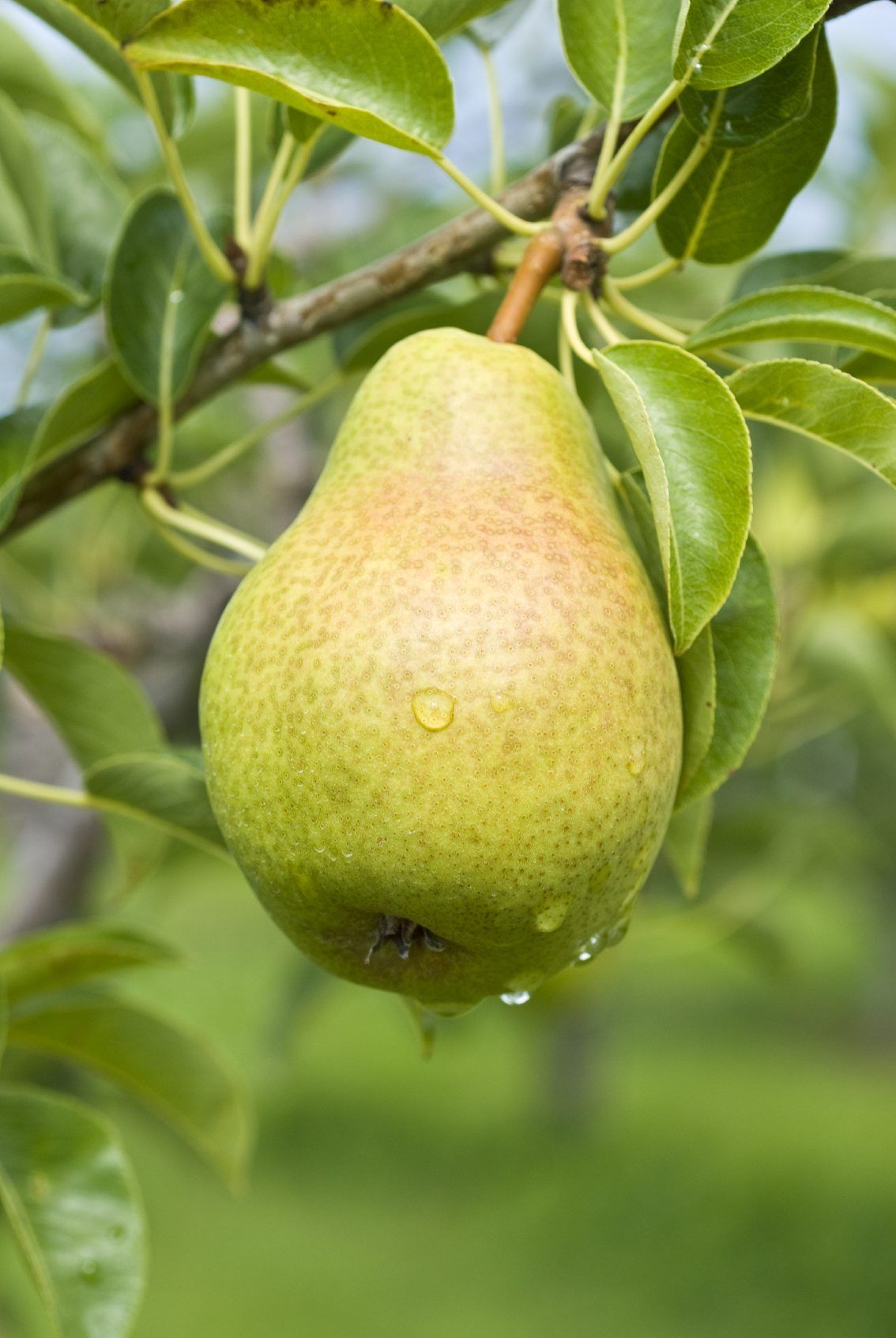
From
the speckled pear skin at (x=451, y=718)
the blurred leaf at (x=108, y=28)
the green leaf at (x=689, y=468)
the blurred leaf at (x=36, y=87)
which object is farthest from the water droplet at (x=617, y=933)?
the blurred leaf at (x=36, y=87)

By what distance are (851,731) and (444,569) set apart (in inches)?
99.7

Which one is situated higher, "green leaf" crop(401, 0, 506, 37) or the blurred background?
"green leaf" crop(401, 0, 506, 37)

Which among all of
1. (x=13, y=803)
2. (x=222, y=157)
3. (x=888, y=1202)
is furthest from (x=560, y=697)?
(x=888, y=1202)

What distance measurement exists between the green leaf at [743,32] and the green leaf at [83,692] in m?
0.67

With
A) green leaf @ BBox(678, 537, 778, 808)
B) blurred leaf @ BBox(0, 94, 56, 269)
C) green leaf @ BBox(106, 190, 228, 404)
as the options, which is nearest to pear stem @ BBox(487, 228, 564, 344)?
green leaf @ BBox(678, 537, 778, 808)

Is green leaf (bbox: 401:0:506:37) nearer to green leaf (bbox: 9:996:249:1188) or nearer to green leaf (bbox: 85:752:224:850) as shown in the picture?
green leaf (bbox: 85:752:224:850)

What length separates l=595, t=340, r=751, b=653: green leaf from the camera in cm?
68

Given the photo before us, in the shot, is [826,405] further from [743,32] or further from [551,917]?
[551,917]

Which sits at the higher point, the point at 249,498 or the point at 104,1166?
the point at 104,1166

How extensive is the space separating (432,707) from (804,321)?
0.98 feet

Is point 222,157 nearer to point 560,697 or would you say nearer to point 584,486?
point 584,486

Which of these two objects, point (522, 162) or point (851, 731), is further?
point (851, 731)

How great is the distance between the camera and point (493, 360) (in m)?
0.83

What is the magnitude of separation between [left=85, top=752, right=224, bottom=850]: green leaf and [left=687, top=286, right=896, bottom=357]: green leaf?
0.46 m
